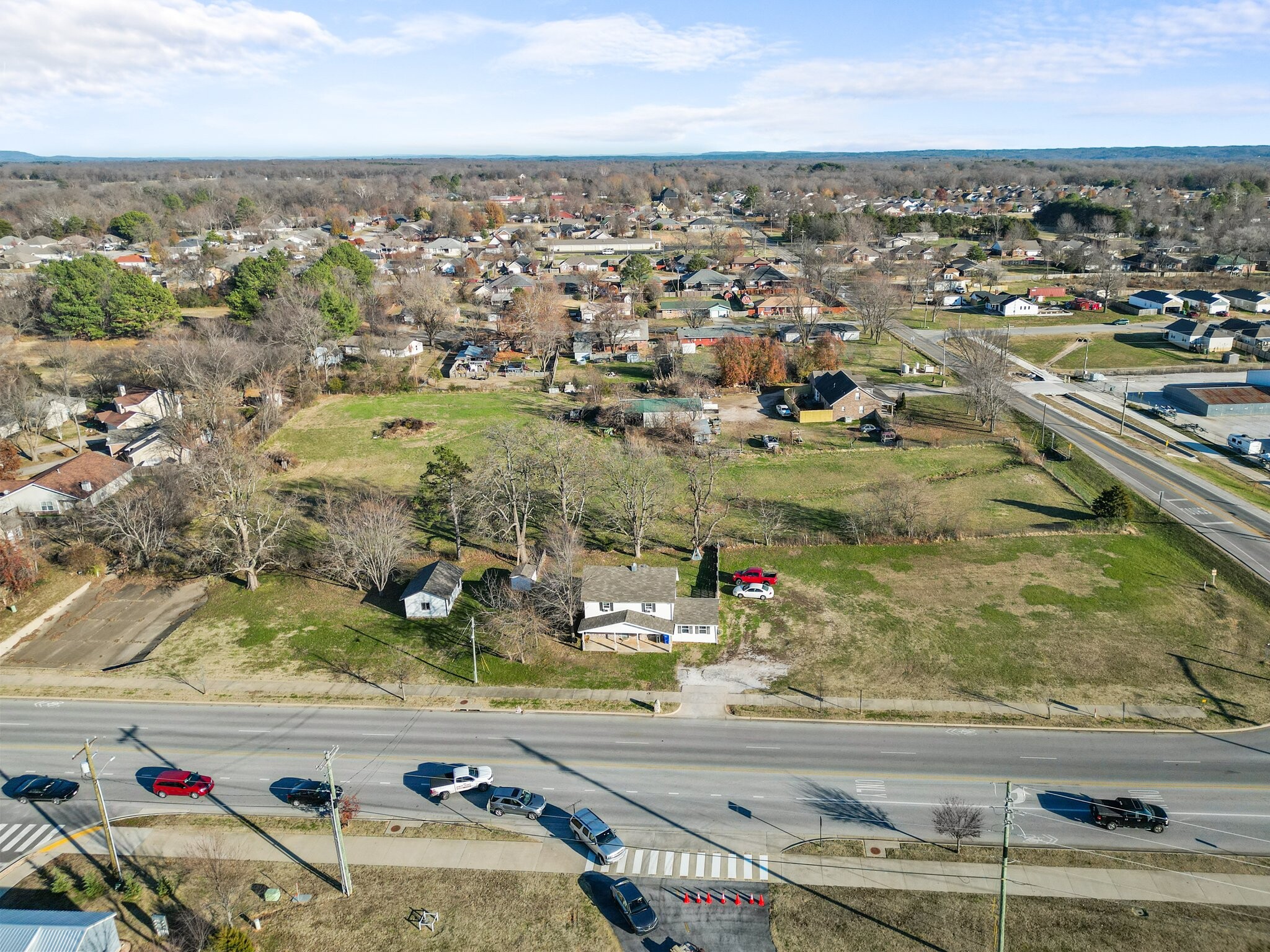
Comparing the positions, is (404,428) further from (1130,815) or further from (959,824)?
(1130,815)

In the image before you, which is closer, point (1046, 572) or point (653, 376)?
point (1046, 572)

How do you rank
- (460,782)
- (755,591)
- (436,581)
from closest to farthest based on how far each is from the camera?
(460,782) < (436,581) < (755,591)

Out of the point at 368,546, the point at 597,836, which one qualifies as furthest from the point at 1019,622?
the point at 368,546

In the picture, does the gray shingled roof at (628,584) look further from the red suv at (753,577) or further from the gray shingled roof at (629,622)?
the red suv at (753,577)

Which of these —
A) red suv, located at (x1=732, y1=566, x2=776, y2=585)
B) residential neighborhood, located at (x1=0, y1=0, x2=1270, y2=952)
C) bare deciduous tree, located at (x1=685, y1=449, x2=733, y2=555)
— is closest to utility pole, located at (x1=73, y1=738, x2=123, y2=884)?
residential neighborhood, located at (x1=0, y1=0, x2=1270, y2=952)

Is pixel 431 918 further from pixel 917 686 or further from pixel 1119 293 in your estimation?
pixel 1119 293

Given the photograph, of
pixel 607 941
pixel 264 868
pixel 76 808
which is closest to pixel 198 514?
pixel 76 808
